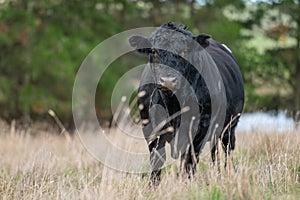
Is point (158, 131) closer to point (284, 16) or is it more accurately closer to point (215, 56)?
point (215, 56)

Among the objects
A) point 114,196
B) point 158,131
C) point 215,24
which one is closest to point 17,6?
point 215,24

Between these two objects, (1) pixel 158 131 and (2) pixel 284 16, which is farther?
(2) pixel 284 16

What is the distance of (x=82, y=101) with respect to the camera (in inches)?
627

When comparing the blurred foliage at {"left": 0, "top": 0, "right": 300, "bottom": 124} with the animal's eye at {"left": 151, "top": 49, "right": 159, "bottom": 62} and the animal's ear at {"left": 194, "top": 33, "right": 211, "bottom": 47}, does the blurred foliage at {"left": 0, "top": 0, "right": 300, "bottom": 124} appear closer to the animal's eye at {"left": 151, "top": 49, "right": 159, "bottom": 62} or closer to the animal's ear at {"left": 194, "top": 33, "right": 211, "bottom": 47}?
the animal's ear at {"left": 194, "top": 33, "right": 211, "bottom": 47}

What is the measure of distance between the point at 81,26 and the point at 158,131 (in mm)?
12100

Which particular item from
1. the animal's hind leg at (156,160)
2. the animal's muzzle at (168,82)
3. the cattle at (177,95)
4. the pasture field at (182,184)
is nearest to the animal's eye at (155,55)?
the cattle at (177,95)

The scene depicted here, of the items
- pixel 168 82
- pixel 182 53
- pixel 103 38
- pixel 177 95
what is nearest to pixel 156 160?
pixel 177 95

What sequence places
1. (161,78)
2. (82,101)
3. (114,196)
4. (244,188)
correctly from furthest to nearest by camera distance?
(82,101) < (161,78) < (114,196) < (244,188)

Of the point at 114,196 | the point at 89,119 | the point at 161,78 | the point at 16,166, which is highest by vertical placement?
the point at 161,78

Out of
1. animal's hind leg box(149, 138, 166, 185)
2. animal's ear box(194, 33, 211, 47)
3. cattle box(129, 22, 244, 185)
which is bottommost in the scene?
animal's hind leg box(149, 138, 166, 185)

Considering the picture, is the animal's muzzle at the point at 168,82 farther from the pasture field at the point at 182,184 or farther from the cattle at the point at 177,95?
the pasture field at the point at 182,184

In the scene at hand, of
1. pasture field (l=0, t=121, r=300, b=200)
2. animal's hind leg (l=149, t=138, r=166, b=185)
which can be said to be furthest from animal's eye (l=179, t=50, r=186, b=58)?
pasture field (l=0, t=121, r=300, b=200)

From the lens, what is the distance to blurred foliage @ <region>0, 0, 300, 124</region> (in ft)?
50.9

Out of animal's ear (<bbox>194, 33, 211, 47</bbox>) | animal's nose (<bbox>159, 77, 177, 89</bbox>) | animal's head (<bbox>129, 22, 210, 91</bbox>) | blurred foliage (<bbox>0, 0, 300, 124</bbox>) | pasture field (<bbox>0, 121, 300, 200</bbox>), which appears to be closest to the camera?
pasture field (<bbox>0, 121, 300, 200</bbox>)
